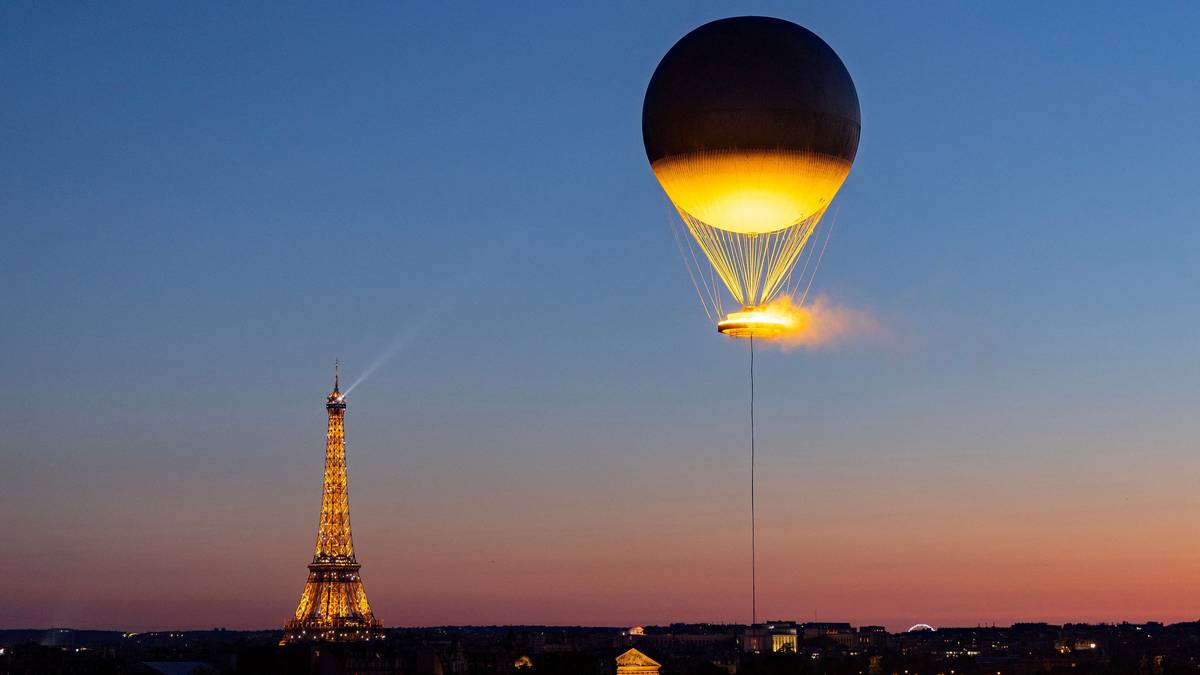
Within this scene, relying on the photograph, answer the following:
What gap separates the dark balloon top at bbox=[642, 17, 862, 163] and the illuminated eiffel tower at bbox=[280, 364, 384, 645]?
104 metres

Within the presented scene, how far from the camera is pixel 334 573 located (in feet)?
460

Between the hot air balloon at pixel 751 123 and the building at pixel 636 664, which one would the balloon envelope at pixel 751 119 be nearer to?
the hot air balloon at pixel 751 123

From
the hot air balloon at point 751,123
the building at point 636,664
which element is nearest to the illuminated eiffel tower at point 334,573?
the building at point 636,664

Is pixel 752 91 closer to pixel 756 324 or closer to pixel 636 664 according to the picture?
pixel 756 324

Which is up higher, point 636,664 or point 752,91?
point 752,91

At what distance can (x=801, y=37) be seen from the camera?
122 feet

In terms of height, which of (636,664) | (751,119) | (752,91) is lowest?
(636,664)

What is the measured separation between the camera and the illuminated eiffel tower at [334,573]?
5482 inches

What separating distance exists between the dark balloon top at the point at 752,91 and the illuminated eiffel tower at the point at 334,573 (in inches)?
4104

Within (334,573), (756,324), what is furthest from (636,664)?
(756,324)

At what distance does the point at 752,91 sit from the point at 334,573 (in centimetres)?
10766

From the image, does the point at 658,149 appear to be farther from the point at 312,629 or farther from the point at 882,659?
the point at 882,659

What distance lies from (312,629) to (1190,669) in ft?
198

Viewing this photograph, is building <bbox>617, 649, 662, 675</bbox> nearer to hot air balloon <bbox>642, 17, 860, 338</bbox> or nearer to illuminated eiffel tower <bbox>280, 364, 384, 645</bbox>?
illuminated eiffel tower <bbox>280, 364, 384, 645</bbox>
